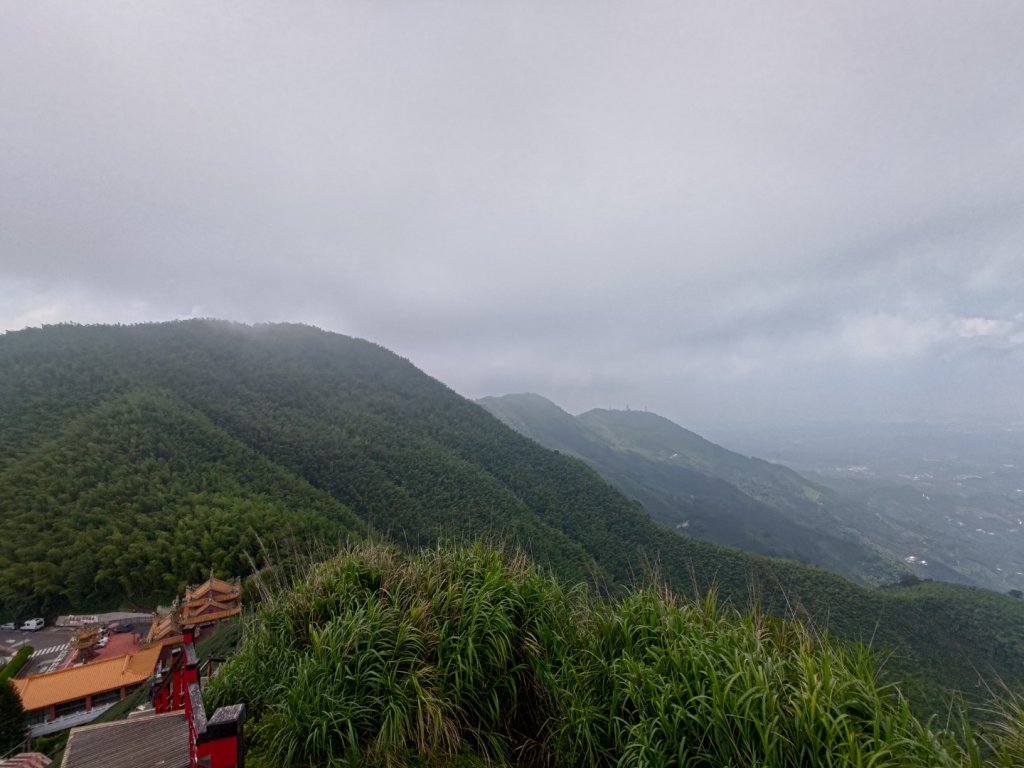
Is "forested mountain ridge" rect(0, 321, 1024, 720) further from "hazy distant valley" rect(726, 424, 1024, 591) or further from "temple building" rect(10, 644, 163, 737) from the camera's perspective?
"hazy distant valley" rect(726, 424, 1024, 591)

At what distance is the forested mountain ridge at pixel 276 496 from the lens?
20.5 metres

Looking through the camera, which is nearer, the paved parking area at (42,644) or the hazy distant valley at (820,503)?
the paved parking area at (42,644)

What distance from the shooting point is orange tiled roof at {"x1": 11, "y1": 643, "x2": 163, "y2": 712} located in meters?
13.4

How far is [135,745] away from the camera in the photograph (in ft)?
11.2

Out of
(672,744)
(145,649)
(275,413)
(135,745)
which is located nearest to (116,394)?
(275,413)

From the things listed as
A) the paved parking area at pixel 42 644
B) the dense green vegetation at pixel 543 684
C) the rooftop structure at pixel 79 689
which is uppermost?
the dense green vegetation at pixel 543 684

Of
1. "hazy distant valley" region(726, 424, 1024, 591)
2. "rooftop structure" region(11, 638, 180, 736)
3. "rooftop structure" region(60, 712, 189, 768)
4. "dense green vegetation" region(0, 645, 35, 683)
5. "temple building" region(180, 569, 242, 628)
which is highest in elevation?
"rooftop structure" region(60, 712, 189, 768)

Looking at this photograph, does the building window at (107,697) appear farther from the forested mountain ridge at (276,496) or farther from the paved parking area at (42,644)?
the forested mountain ridge at (276,496)

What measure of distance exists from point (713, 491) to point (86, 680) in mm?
123601

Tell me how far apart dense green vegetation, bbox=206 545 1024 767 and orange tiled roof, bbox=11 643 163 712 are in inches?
641

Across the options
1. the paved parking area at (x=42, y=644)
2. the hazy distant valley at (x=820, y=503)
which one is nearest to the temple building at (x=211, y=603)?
the paved parking area at (x=42, y=644)

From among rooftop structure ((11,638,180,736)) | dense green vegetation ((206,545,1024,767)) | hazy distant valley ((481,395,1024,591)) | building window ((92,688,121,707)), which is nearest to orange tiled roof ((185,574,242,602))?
rooftop structure ((11,638,180,736))

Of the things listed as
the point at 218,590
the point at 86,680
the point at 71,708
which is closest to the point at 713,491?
the point at 218,590

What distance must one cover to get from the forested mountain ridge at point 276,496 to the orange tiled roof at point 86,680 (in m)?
5.23
